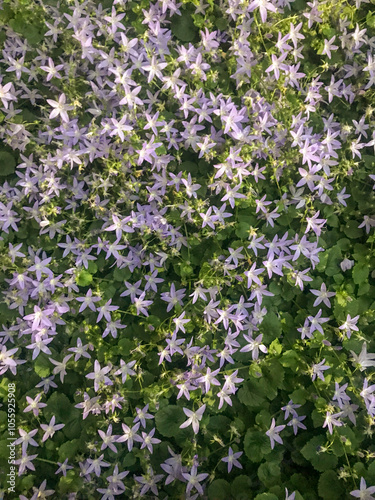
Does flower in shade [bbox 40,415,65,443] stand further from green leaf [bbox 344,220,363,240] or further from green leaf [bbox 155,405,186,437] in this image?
green leaf [bbox 344,220,363,240]

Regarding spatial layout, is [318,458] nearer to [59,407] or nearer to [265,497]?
[265,497]

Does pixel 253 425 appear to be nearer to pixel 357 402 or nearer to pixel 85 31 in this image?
pixel 357 402

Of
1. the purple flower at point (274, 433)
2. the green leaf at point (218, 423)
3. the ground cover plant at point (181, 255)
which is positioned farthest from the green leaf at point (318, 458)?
the green leaf at point (218, 423)

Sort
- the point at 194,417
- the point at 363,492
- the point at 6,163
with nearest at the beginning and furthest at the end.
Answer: the point at 363,492 → the point at 194,417 → the point at 6,163

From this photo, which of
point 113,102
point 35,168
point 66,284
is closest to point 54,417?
point 66,284

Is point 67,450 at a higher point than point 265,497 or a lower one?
higher

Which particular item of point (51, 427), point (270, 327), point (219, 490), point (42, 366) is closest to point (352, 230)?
point (270, 327)

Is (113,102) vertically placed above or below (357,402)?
above

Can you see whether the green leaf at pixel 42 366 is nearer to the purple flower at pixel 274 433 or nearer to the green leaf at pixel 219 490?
the green leaf at pixel 219 490
